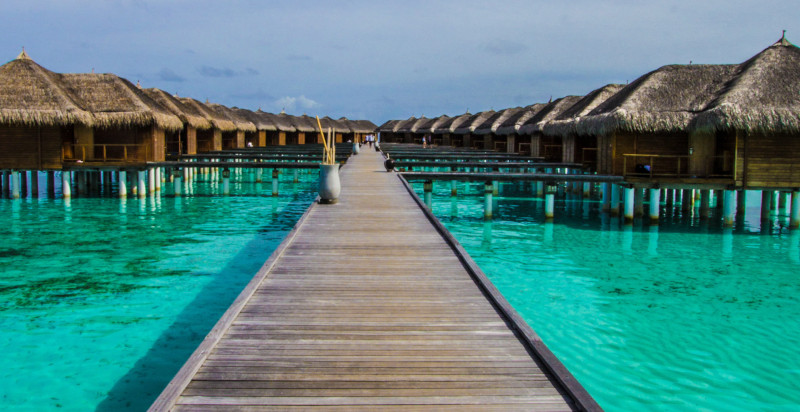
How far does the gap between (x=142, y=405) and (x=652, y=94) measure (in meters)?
15.7

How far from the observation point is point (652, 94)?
17297mm

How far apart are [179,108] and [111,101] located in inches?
307

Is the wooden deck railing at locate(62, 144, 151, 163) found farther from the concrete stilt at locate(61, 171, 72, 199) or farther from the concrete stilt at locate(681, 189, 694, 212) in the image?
the concrete stilt at locate(681, 189, 694, 212)

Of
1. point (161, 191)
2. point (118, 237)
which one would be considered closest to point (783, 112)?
point (118, 237)

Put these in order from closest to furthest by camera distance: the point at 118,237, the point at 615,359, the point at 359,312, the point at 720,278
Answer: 1. the point at 359,312
2. the point at 615,359
3. the point at 720,278
4. the point at 118,237

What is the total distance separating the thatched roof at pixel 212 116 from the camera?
32831mm

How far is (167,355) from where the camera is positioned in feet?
21.9

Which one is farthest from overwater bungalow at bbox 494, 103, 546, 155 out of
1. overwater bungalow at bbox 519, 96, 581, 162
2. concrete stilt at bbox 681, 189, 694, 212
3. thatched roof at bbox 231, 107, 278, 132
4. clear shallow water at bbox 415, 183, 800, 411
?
thatched roof at bbox 231, 107, 278, 132

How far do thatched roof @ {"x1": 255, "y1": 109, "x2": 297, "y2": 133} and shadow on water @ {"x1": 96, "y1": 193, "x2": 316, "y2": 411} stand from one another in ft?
140

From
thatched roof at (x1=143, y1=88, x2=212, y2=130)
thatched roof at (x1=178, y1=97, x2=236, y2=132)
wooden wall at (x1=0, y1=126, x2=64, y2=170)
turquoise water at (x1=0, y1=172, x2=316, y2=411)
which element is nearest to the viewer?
turquoise water at (x1=0, y1=172, x2=316, y2=411)

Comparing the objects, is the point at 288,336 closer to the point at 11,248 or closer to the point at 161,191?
the point at 11,248

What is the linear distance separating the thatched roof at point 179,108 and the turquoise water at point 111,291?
32.6 feet

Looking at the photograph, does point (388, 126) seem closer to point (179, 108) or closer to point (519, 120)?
point (519, 120)

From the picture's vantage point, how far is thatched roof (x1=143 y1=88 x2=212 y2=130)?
28.0 meters
